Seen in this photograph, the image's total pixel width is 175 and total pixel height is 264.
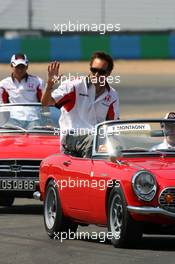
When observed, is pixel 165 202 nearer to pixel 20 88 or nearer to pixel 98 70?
pixel 98 70

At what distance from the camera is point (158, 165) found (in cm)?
884

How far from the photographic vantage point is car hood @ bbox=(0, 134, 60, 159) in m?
12.5

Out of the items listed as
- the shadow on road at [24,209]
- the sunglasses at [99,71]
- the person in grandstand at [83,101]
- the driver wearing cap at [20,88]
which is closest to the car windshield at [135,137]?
the person in grandstand at [83,101]

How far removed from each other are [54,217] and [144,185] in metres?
1.76

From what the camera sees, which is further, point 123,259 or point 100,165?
point 100,165

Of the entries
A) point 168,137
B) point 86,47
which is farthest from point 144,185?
point 86,47

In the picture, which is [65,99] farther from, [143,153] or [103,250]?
[103,250]

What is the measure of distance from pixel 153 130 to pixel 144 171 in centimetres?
125

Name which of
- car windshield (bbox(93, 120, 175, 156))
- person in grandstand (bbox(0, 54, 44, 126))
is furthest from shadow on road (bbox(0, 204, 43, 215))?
car windshield (bbox(93, 120, 175, 156))

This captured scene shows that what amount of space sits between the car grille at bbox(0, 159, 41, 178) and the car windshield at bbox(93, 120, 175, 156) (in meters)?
2.81

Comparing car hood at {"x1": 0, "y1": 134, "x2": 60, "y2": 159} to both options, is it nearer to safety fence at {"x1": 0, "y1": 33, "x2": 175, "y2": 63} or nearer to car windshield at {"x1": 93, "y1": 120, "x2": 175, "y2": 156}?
car windshield at {"x1": 93, "y1": 120, "x2": 175, "y2": 156}

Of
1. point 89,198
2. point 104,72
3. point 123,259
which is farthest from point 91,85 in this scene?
point 123,259

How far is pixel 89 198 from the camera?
9195 mm

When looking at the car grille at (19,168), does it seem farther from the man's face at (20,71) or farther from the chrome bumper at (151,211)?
the chrome bumper at (151,211)
